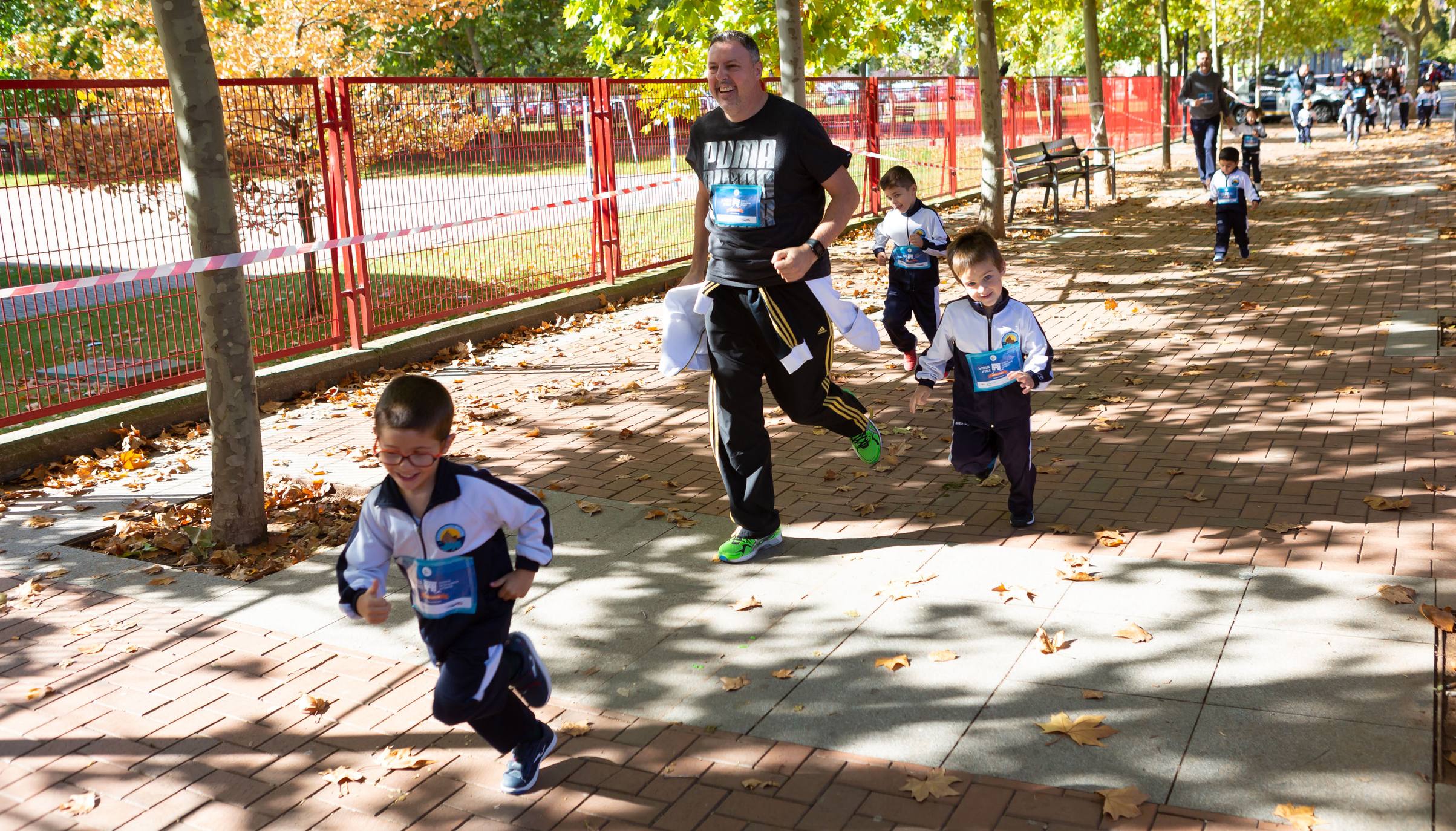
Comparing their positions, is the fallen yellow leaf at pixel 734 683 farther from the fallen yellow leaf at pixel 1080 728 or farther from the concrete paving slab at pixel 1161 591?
the concrete paving slab at pixel 1161 591

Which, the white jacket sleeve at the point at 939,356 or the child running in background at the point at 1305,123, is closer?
the white jacket sleeve at the point at 939,356

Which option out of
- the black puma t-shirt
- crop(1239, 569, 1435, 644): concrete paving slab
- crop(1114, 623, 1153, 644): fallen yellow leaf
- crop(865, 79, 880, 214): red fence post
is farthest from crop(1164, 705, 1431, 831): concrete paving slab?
crop(865, 79, 880, 214): red fence post

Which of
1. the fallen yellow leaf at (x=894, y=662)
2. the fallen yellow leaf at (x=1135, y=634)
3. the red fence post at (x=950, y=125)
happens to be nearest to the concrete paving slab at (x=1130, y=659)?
the fallen yellow leaf at (x=1135, y=634)

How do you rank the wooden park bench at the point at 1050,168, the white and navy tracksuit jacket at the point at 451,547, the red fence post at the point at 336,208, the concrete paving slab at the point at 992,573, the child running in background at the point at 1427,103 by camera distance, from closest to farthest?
the white and navy tracksuit jacket at the point at 451,547
the concrete paving slab at the point at 992,573
the red fence post at the point at 336,208
the wooden park bench at the point at 1050,168
the child running in background at the point at 1427,103

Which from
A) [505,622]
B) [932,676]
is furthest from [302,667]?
[932,676]

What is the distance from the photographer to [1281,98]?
45375 millimetres

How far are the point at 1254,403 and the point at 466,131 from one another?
6684 millimetres

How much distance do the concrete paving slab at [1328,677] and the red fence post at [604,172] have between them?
9585mm

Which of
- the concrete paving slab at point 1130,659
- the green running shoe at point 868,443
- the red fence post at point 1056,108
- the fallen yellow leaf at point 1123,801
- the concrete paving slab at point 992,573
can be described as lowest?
the fallen yellow leaf at point 1123,801

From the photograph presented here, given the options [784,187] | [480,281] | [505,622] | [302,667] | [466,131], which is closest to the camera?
[505,622]

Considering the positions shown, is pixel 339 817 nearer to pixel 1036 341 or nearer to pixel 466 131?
pixel 1036 341

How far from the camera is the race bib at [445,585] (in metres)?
3.48

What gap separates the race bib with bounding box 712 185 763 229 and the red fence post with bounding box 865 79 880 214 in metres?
14.0

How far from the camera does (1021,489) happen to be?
5594mm
